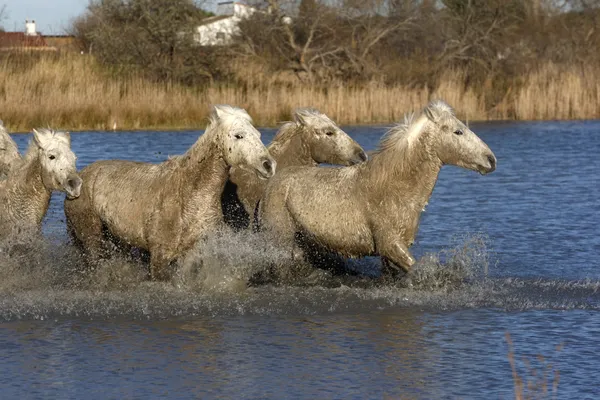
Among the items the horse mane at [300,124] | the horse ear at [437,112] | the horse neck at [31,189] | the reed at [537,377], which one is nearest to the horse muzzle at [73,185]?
the horse neck at [31,189]

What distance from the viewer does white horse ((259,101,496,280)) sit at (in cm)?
968

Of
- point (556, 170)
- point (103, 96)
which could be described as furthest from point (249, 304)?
point (103, 96)

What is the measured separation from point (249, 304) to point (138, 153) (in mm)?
13582

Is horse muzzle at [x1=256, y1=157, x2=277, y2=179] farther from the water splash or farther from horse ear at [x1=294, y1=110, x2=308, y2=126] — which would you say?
horse ear at [x1=294, y1=110, x2=308, y2=126]

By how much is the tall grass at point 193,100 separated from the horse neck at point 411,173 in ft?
55.8

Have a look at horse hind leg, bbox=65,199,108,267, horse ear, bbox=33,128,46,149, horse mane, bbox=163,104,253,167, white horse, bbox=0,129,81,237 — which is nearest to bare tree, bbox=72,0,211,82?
white horse, bbox=0,129,81,237

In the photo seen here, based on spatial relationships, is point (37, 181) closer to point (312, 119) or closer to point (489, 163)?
point (312, 119)

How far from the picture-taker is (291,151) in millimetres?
11625

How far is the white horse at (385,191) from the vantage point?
9.68m

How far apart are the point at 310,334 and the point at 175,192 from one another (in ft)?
5.66

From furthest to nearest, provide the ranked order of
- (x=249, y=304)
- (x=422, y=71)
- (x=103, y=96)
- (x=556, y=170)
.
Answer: (x=422, y=71)
(x=103, y=96)
(x=556, y=170)
(x=249, y=304)

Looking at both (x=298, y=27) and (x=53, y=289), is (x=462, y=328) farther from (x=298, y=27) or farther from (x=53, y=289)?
(x=298, y=27)

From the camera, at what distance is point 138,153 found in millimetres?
22984

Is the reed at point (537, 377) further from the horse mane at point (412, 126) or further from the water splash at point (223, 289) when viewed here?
the horse mane at point (412, 126)
